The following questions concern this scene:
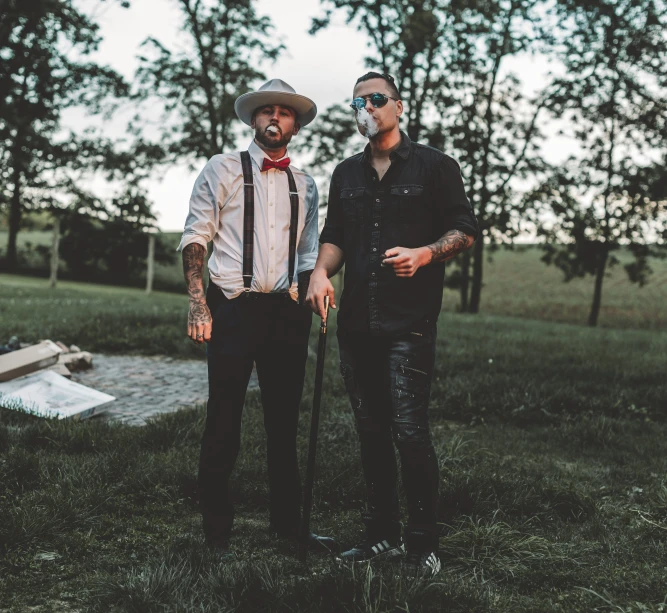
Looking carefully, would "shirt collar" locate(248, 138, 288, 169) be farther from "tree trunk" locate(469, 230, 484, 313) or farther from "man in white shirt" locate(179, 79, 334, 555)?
"tree trunk" locate(469, 230, 484, 313)

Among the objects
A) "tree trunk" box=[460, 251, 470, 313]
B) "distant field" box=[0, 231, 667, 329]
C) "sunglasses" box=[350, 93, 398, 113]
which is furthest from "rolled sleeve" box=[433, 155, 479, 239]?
"tree trunk" box=[460, 251, 470, 313]

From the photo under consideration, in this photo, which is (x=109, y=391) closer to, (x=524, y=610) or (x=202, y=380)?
(x=202, y=380)

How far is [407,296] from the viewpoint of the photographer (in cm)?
367

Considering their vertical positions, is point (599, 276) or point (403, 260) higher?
point (599, 276)

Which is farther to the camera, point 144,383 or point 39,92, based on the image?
point 39,92

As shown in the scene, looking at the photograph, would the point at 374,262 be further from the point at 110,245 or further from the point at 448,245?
the point at 110,245

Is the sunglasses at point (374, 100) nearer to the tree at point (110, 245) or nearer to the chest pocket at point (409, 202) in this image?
the chest pocket at point (409, 202)

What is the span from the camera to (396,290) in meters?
3.68

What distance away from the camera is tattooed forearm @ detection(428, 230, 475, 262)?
3518 millimetres

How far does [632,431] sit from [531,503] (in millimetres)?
2916

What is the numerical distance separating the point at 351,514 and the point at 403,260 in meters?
2.00

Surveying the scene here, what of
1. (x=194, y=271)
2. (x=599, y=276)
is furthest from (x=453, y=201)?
(x=599, y=276)

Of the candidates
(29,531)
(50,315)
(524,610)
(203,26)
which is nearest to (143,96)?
(203,26)

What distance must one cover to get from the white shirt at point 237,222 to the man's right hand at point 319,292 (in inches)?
9.4
